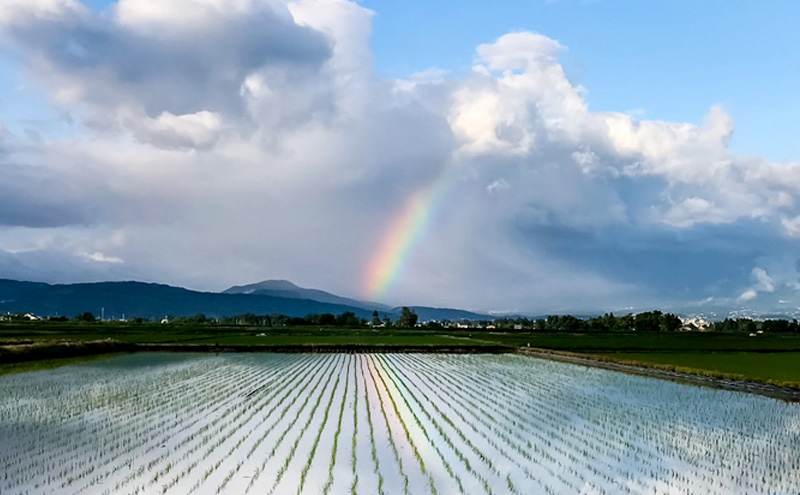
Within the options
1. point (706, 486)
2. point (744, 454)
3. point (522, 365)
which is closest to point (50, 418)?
point (706, 486)

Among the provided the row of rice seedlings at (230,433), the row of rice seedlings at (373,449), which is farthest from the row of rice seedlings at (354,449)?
the row of rice seedlings at (230,433)

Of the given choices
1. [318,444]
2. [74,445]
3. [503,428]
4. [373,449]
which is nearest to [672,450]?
[503,428]

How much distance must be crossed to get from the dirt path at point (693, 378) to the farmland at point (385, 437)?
3.61ft

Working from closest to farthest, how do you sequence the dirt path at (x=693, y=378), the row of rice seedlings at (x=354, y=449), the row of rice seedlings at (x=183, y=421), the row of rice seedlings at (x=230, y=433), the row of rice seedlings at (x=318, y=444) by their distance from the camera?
the row of rice seedlings at (x=354, y=449) < the row of rice seedlings at (x=318, y=444) < the row of rice seedlings at (x=230, y=433) < the row of rice seedlings at (x=183, y=421) < the dirt path at (x=693, y=378)

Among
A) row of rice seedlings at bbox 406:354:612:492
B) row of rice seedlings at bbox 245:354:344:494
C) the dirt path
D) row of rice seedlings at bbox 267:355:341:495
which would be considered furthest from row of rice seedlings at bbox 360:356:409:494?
the dirt path

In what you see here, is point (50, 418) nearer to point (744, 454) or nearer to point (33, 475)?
point (33, 475)

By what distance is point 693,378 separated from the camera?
22.3 metres

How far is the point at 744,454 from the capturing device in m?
10.2

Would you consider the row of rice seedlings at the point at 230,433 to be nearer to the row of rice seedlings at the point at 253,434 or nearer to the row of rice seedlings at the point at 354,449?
the row of rice seedlings at the point at 253,434

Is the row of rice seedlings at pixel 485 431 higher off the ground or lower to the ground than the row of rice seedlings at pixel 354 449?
higher

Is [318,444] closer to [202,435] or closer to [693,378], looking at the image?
[202,435]

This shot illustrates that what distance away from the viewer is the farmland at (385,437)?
8.14 metres

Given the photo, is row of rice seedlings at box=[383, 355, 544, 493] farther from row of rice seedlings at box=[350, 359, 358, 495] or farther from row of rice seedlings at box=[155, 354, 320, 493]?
row of rice seedlings at box=[155, 354, 320, 493]

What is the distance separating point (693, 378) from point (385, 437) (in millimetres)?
15723
